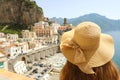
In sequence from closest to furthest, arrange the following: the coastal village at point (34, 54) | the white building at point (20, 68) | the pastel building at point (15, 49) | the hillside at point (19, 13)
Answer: the coastal village at point (34, 54) < the white building at point (20, 68) < the pastel building at point (15, 49) < the hillside at point (19, 13)

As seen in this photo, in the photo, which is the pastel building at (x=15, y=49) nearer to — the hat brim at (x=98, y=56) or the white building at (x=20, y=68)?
the white building at (x=20, y=68)

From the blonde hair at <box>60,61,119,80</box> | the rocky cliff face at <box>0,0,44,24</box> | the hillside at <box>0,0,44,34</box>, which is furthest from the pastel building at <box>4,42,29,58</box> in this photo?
the blonde hair at <box>60,61,119,80</box>

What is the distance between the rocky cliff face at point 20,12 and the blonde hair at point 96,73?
42363mm

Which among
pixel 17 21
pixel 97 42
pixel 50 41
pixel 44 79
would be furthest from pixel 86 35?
pixel 17 21

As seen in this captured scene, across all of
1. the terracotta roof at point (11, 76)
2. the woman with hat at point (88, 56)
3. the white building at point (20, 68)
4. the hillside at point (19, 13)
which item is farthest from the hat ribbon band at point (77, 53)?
the hillside at point (19, 13)

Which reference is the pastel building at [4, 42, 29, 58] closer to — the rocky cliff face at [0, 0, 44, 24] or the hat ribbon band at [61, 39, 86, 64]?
the rocky cliff face at [0, 0, 44, 24]

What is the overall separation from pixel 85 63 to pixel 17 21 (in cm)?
4336

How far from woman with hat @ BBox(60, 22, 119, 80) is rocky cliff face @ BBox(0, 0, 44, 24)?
42358 mm

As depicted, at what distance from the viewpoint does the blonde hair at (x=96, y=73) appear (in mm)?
1040

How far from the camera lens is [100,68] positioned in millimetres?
1047

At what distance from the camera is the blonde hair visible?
1.04 metres

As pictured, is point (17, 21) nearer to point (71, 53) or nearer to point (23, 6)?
point (23, 6)

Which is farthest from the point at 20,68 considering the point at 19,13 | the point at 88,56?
the point at 19,13

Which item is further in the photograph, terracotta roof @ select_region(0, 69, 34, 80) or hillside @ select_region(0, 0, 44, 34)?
Result: hillside @ select_region(0, 0, 44, 34)
